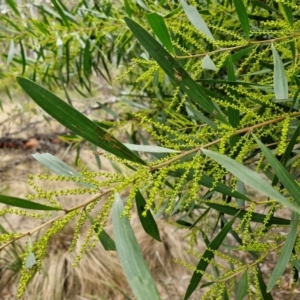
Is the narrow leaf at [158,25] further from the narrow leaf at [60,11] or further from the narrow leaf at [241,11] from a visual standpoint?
the narrow leaf at [60,11]

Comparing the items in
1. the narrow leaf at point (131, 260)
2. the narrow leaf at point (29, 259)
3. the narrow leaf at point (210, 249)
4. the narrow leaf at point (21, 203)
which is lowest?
the narrow leaf at point (210, 249)

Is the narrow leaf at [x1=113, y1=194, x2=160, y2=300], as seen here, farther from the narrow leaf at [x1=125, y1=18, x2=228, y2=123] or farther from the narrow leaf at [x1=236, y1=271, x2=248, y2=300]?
the narrow leaf at [x1=236, y1=271, x2=248, y2=300]

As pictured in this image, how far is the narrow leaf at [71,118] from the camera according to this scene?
40cm

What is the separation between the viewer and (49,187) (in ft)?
10.0

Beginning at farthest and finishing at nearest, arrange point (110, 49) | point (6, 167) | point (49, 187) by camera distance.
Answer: point (6, 167), point (49, 187), point (110, 49)

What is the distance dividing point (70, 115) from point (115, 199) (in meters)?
0.10

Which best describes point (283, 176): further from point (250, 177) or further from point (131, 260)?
point (131, 260)

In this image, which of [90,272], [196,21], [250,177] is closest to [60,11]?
[196,21]

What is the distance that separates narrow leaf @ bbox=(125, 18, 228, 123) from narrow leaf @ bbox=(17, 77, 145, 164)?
0.10 metres

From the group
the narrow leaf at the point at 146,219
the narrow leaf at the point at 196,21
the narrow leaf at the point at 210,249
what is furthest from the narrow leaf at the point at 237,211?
the narrow leaf at the point at 196,21

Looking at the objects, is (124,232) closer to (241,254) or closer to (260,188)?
(260,188)

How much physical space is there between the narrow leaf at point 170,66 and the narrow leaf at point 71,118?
0.34ft

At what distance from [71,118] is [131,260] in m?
0.15

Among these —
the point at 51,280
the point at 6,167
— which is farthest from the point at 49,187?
the point at 51,280
